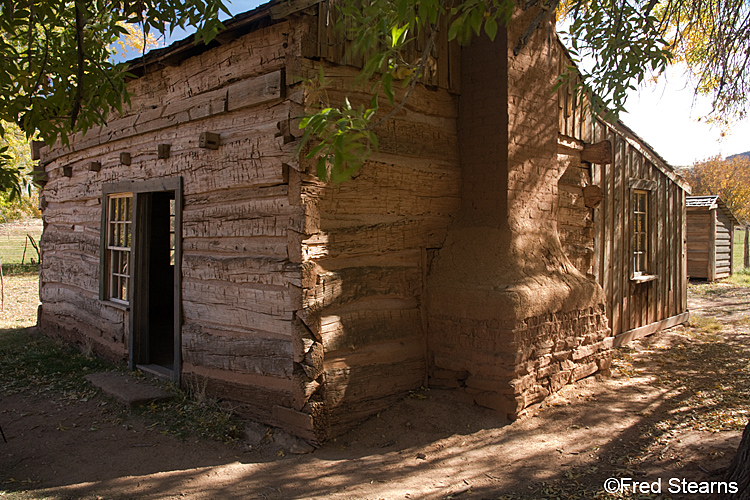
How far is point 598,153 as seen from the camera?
24.5 feet

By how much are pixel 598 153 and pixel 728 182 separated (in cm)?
2985

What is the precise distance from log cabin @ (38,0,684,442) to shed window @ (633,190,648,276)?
2792 mm

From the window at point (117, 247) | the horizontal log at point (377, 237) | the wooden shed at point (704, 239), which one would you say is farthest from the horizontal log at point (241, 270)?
the wooden shed at point (704, 239)

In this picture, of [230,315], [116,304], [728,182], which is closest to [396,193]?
[230,315]

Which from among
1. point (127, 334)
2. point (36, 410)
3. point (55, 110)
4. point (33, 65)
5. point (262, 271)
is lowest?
point (36, 410)

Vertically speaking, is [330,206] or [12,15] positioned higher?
[12,15]

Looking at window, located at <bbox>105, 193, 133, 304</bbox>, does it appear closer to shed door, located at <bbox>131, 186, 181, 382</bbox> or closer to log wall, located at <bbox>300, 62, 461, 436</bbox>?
shed door, located at <bbox>131, 186, 181, 382</bbox>

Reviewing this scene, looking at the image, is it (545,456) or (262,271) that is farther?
(262,271)

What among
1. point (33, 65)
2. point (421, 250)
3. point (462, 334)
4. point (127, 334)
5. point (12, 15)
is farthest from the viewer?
point (127, 334)

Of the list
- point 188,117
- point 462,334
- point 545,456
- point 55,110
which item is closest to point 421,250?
point 462,334

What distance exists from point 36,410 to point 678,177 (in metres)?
11.1

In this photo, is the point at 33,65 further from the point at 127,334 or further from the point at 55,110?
the point at 127,334

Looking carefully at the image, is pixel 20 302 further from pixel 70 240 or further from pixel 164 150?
pixel 164 150

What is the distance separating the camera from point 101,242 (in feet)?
25.3
